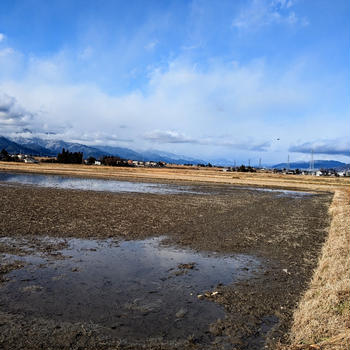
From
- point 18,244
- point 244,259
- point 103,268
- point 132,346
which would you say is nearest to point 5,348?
point 132,346

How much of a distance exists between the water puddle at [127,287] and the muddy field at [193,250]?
0.17 metres

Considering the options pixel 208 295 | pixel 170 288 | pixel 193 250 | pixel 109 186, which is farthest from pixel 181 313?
pixel 109 186

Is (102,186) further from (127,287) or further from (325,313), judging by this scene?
(325,313)

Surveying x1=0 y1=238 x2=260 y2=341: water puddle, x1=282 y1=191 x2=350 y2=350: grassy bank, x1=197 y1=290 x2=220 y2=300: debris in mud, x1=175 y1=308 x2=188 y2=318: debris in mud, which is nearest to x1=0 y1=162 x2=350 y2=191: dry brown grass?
x1=0 y1=238 x2=260 y2=341: water puddle

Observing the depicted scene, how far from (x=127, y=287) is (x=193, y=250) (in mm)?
5052

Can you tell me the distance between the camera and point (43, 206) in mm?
22859

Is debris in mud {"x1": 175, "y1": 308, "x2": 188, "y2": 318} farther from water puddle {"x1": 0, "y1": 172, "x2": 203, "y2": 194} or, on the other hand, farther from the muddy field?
water puddle {"x1": 0, "y1": 172, "x2": 203, "y2": 194}

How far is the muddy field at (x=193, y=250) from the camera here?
6109 mm

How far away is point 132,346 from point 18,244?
875cm

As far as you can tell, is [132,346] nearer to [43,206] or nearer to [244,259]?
[244,259]

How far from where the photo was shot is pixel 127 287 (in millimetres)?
8703

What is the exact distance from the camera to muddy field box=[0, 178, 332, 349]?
611cm

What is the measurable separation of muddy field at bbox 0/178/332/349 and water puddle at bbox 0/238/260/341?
0.17m

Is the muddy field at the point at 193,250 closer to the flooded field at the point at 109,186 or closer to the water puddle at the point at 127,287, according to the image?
the water puddle at the point at 127,287
